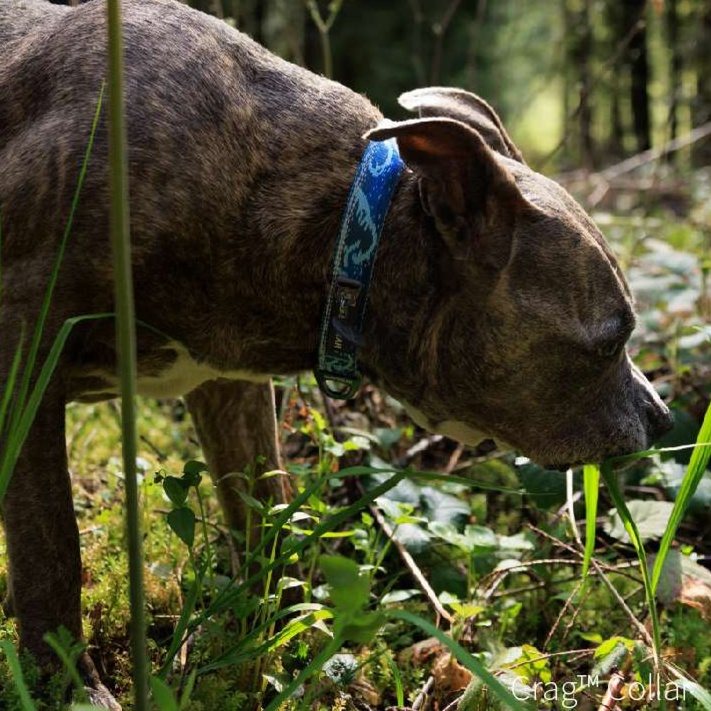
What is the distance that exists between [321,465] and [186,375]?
513 millimetres

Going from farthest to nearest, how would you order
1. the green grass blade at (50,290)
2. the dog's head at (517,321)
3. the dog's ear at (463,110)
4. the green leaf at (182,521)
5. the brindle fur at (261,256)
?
1. the dog's ear at (463,110)
2. the dog's head at (517,321)
3. the brindle fur at (261,256)
4. the green leaf at (182,521)
5. the green grass blade at (50,290)

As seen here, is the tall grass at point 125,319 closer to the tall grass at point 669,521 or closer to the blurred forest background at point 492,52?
the tall grass at point 669,521

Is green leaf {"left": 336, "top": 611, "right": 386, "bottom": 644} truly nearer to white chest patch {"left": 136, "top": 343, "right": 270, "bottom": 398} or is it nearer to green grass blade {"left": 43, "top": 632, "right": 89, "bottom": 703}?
green grass blade {"left": 43, "top": 632, "right": 89, "bottom": 703}

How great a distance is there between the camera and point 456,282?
2.91 metres

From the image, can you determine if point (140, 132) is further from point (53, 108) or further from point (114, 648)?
point (114, 648)

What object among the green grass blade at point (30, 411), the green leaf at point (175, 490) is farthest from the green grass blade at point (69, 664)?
the green leaf at point (175, 490)

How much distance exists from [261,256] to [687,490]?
129cm

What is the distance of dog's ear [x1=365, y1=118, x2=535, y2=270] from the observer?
2629 millimetres

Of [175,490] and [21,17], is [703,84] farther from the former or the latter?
[175,490]

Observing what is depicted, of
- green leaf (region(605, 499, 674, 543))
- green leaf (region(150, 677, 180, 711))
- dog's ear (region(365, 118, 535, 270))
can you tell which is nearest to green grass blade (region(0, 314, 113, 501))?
green leaf (region(150, 677, 180, 711))

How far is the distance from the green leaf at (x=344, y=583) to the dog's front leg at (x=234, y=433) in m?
1.70

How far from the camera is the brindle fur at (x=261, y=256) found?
2.66 metres

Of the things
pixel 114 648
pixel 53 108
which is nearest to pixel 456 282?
pixel 53 108

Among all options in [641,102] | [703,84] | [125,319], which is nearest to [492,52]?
[641,102]
